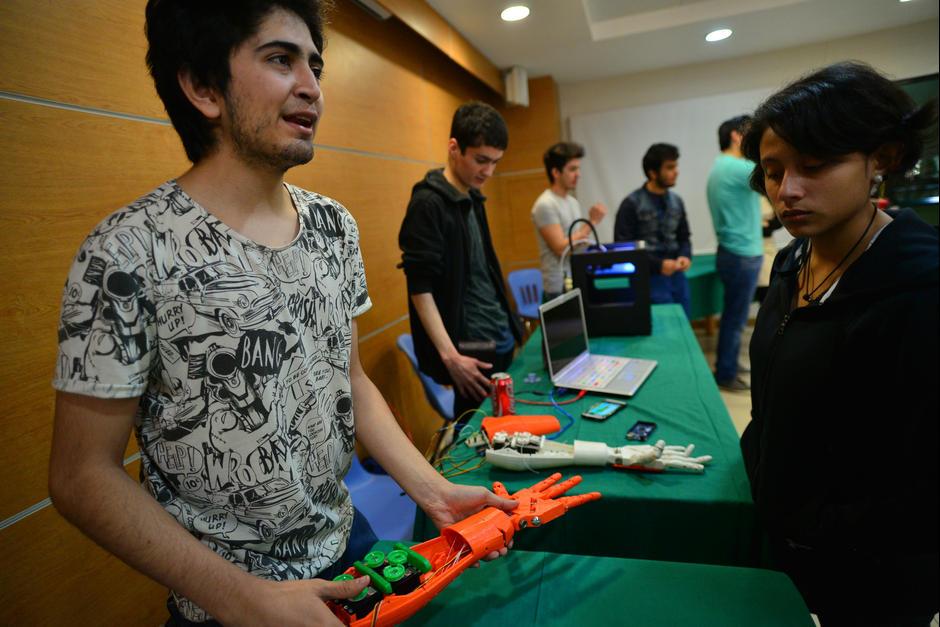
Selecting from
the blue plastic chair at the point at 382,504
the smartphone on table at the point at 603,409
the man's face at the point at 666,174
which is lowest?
the blue plastic chair at the point at 382,504

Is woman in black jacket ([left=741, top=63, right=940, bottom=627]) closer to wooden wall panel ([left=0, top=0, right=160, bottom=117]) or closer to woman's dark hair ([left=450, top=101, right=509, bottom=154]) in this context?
woman's dark hair ([left=450, top=101, right=509, bottom=154])

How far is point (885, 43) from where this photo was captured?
4410 mm

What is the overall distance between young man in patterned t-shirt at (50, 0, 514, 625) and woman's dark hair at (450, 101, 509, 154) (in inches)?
40.0

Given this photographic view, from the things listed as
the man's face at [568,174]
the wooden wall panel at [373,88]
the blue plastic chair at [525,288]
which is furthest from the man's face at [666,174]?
the wooden wall panel at [373,88]

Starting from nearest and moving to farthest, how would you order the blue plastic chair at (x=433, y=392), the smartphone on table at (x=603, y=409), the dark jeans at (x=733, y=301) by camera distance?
1. the smartphone on table at (x=603, y=409)
2. the blue plastic chair at (x=433, y=392)
3. the dark jeans at (x=733, y=301)

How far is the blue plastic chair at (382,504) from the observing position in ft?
5.33

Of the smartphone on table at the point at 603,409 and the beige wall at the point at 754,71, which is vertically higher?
the beige wall at the point at 754,71

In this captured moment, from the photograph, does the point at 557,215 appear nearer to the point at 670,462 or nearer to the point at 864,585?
the point at 670,462

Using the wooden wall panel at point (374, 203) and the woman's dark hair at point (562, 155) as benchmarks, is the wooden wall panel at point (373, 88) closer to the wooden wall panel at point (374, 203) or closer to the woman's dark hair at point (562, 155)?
the wooden wall panel at point (374, 203)

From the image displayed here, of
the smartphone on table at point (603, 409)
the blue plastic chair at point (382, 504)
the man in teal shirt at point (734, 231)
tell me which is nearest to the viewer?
the smartphone on table at point (603, 409)

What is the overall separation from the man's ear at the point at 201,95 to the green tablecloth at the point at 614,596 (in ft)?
2.83

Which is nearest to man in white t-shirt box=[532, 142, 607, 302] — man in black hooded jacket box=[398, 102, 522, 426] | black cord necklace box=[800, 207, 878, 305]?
man in black hooded jacket box=[398, 102, 522, 426]

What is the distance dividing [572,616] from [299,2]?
3.54 feet

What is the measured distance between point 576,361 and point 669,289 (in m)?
1.74
